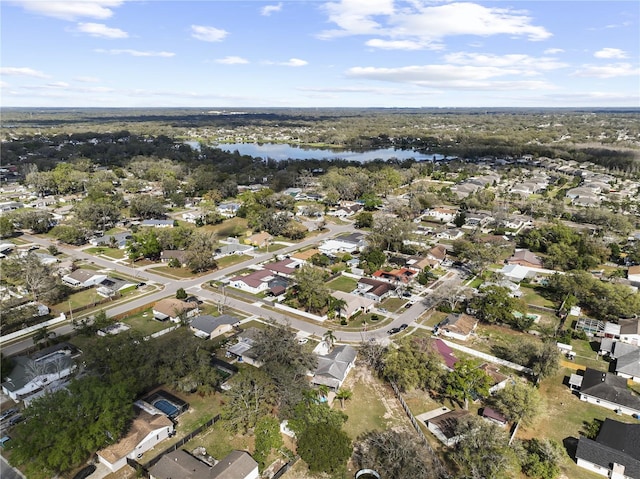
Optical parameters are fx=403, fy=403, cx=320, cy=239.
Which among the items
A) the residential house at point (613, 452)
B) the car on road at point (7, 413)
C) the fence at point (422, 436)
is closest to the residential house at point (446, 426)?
the fence at point (422, 436)

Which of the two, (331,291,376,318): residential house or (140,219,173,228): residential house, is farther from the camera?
(140,219,173,228): residential house

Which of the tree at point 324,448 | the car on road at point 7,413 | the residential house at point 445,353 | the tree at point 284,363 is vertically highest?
the tree at point 284,363

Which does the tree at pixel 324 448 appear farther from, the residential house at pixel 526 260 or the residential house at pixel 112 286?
the residential house at pixel 526 260

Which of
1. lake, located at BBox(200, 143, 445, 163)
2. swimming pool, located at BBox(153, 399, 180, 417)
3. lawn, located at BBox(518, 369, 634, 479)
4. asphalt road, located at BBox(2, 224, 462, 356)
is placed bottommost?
lawn, located at BBox(518, 369, 634, 479)

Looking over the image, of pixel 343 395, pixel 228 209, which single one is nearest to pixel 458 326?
pixel 343 395

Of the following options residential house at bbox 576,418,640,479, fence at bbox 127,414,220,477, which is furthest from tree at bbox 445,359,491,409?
fence at bbox 127,414,220,477

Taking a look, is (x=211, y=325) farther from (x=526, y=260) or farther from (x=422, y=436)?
(x=526, y=260)

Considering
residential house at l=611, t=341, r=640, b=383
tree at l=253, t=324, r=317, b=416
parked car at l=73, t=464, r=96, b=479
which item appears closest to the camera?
parked car at l=73, t=464, r=96, b=479

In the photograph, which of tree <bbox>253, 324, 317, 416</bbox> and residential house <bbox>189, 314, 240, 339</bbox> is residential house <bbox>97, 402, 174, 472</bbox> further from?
residential house <bbox>189, 314, 240, 339</bbox>
